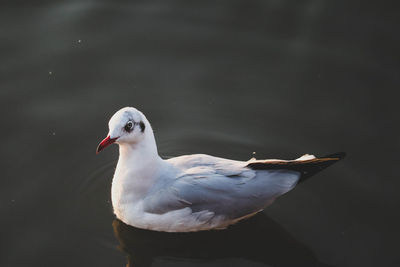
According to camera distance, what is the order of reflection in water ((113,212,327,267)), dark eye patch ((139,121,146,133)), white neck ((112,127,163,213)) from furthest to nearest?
1. reflection in water ((113,212,327,267))
2. white neck ((112,127,163,213))
3. dark eye patch ((139,121,146,133))

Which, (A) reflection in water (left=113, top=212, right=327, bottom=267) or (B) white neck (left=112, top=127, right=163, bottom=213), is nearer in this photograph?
(B) white neck (left=112, top=127, right=163, bottom=213)

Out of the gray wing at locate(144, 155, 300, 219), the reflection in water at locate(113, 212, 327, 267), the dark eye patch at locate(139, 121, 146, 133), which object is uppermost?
the dark eye patch at locate(139, 121, 146, 133)

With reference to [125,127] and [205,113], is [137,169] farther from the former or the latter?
[205,113]

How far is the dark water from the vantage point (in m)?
5.52

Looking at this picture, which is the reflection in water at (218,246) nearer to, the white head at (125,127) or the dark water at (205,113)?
the dark water at (205,113)

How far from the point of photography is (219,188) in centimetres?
527

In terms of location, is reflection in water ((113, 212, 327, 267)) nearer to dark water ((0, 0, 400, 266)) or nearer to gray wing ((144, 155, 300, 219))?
dark water ((0, 0, 400, 266))

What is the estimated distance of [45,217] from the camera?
5617mm

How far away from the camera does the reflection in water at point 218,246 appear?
214 inches

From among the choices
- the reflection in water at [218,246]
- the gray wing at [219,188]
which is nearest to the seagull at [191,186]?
the gray wing at [219,188]

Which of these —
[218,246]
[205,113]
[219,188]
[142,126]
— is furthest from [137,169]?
[205,113]

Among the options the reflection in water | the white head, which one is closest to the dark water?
the reflection in water

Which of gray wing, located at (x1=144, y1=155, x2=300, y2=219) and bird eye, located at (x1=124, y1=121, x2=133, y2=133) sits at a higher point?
bird eye, located at (x1=124, y1=121, x2=133, y2=133)

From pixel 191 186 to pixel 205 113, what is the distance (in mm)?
1730
